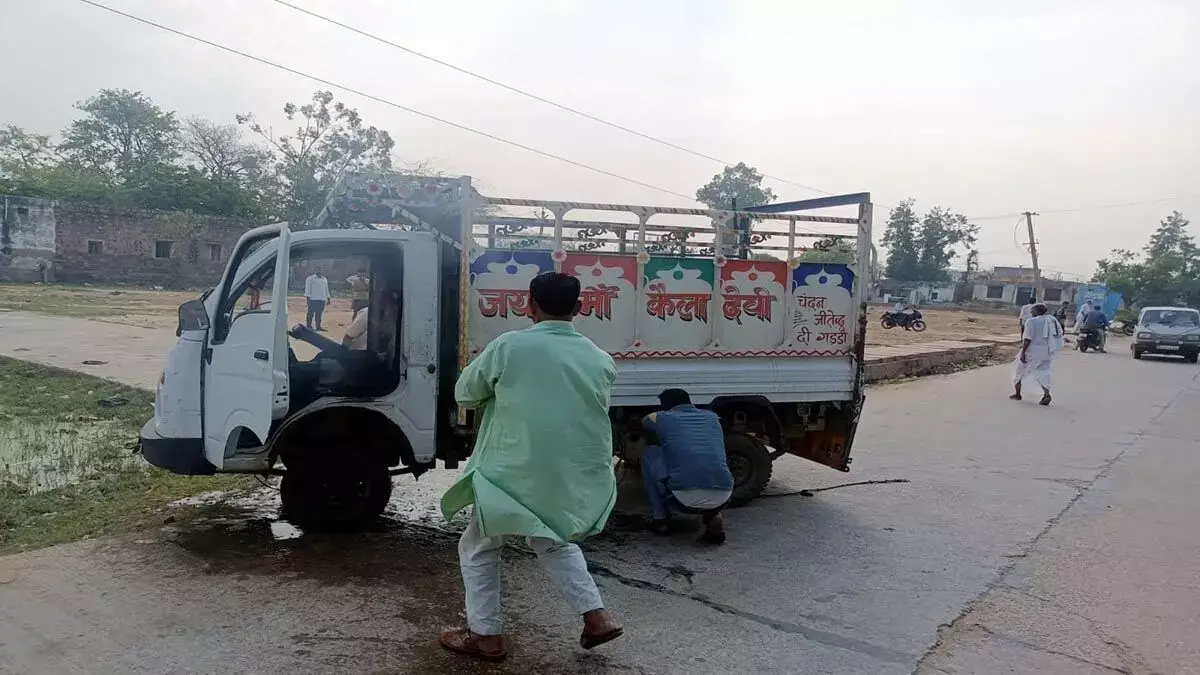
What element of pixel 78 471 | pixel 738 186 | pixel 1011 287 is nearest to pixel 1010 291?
pixel 1011 287

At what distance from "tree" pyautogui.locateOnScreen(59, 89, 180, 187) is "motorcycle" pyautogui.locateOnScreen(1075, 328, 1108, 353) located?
42970 mm

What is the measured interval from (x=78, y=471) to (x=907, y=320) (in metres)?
29.0

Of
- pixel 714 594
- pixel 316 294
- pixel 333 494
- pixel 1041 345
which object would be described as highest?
pixel 316 294

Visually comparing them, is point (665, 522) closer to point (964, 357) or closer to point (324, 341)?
point (324, 341)

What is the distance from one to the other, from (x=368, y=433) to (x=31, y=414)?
5055 mm

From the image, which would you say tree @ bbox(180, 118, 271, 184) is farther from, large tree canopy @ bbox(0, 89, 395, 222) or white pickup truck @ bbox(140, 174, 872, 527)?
white pickup truck @ bbox(140, 174, 872, 527)

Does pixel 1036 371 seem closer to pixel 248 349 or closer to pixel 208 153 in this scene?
pixel 248 349

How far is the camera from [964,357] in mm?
19312

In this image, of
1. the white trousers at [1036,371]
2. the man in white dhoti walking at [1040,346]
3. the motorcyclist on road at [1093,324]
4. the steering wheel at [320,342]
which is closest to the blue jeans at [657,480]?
the steering wheel at [320,342]

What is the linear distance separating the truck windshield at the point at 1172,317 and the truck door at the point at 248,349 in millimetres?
25604

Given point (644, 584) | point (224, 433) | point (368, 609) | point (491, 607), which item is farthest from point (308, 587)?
point (644, 584)

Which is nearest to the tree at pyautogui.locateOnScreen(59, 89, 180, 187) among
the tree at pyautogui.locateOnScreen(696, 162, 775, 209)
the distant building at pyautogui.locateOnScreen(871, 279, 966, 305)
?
the tree at pyautogui.locateOnScreen(696, 162, 775, 209)

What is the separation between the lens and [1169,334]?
73.0 ft

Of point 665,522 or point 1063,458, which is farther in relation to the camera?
point 1063,458
